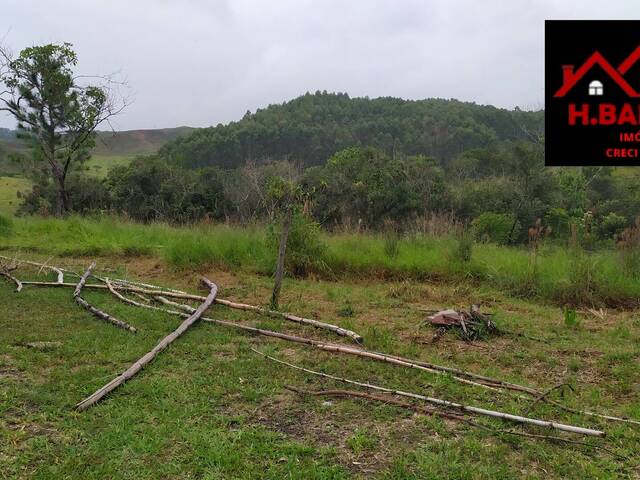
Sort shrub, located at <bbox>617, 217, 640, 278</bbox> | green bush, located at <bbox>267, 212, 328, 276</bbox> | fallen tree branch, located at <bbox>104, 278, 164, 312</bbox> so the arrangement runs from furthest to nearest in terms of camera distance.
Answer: green bush, located at <bbox>267, 212, 328, 276</bbox> < shrub, located at <bbox>617, 217, 640, 278</bbox> < fallen tree branch, located at <bbox>104, 278, 164, 312</bbox>

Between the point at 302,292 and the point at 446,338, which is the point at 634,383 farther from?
the point at 302,292

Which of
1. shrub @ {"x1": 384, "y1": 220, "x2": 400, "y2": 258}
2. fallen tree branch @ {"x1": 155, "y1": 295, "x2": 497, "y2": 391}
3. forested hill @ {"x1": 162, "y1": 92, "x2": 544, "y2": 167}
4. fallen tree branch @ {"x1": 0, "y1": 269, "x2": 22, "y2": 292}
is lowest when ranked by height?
fallen tree branch @ {"x1": 155, "y1": 295, "x2": 497, "y2": 391}

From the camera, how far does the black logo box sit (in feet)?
20.1

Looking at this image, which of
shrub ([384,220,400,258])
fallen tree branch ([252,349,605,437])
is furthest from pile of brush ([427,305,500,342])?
shrub ([384,220,400,258])

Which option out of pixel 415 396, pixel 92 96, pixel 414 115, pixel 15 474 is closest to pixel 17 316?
pixel 15 474

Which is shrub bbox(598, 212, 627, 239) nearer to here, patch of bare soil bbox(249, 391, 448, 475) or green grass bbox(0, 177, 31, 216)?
patch of bare soil bbox(249, 391, 448, 475)

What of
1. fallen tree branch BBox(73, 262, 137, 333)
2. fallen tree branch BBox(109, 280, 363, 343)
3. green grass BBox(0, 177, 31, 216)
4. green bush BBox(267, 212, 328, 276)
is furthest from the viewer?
green grass BBox(0, 177, 31, 216)

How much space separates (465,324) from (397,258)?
2.94 metres

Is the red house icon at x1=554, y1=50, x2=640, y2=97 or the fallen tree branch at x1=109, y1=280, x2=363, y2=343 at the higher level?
the red house icon at x1=554, y1=50, x2=640, y2=97

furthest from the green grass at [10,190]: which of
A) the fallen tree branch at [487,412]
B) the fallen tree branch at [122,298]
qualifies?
the fallen tree branch at [487,412]

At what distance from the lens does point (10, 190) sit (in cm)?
3192

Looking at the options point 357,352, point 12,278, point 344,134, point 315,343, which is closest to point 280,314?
point 315,343

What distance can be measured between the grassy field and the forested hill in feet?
95.7

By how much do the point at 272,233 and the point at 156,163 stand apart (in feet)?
52.1
